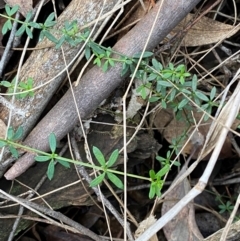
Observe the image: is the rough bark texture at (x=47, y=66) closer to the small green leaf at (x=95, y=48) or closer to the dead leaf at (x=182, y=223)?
the small green leaf at (x=95, y=48)

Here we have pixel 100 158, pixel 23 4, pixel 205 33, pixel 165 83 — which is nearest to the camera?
pixel 100 158

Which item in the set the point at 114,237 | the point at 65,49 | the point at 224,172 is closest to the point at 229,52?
the point at 224,172

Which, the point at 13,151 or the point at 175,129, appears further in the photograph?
the point at 175,129

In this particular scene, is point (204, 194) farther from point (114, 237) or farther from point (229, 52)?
point (229, 52)

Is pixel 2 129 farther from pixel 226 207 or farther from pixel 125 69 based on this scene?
pixel 226 207

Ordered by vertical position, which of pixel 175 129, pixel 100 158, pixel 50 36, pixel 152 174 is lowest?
pixel 175 129

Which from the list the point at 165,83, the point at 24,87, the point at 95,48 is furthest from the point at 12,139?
the point at 165,83

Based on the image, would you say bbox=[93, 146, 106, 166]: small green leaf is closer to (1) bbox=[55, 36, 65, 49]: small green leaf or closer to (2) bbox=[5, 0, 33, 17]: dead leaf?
(1) bbox=[55, 36, 65, 49]: small green leaf
